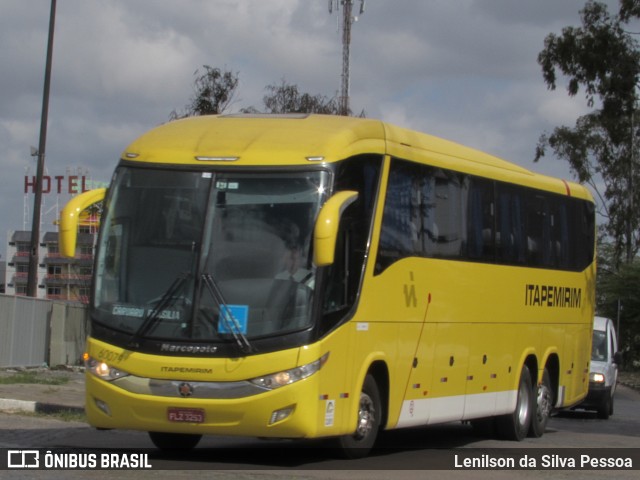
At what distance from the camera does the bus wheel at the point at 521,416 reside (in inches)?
Answer: 659

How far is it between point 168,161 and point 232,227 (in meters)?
1.06

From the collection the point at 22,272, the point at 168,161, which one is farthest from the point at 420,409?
the point at 22,272

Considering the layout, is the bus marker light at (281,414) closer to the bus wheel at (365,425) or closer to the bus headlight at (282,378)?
the bus headlight at (282,378)

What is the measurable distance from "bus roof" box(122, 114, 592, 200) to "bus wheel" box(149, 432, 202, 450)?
10.1ft

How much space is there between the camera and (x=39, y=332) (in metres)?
29.7

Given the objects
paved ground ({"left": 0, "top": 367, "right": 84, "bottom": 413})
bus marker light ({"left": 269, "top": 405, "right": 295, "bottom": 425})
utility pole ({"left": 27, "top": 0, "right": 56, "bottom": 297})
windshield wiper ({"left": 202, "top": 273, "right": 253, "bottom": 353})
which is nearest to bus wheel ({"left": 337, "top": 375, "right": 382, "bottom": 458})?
bus marker light ({"left": 269, "top": 405, "right": 295, "bottom": 425})

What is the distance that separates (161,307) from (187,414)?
1.05 metres

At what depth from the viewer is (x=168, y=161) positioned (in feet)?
38.8

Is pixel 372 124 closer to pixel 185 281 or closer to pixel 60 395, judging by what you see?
pixel 185 281

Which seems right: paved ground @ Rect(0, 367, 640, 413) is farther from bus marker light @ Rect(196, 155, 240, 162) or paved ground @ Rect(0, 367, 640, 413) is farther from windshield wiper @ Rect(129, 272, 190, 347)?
bus marker light @ Rect(196, 155, 240, 162)

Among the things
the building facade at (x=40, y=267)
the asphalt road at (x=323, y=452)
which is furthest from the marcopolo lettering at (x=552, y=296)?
the building facade at (x=40, y=267)

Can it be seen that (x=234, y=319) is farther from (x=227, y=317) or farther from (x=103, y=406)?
(x=103, y=406)

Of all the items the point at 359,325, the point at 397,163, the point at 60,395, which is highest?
the point at 397,163

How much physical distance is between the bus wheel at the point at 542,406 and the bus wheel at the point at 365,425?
18.5ft
